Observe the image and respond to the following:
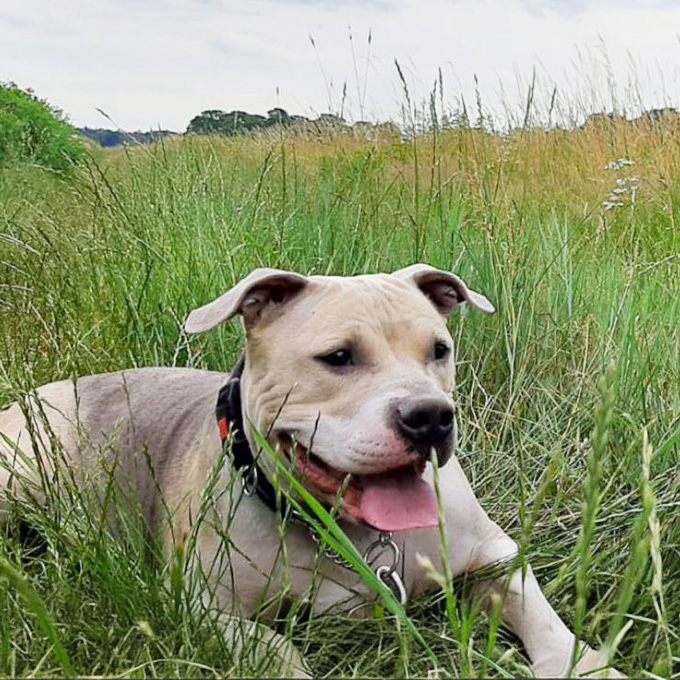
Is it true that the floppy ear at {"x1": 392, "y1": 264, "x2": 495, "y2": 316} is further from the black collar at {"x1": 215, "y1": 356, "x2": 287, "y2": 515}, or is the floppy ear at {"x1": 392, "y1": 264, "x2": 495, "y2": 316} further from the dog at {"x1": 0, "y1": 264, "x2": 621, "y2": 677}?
the black collar at {"x1": 215, "y1": 356, "x2": 287, "y2": 515}

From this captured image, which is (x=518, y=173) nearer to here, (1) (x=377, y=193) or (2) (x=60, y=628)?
(1) (x=377, y=193)

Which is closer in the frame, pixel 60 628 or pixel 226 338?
pixel 60 628

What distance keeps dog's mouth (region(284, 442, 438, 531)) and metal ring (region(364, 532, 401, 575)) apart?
0.60ft

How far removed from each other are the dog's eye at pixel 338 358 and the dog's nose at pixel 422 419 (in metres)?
0.25

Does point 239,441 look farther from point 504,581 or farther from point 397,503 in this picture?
point 504,581

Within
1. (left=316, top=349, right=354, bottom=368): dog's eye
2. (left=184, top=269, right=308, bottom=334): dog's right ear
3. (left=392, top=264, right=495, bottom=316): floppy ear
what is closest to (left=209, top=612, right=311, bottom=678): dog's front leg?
(left=316, top=349, right=354, bottom=368): dog's eye

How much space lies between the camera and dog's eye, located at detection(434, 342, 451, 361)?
2.28m

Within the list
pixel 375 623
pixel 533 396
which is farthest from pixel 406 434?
pixel 533 396

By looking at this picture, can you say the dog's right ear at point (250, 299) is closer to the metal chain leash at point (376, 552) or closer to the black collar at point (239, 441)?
the black collar at point (239, 441)

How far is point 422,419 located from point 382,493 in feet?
0.76

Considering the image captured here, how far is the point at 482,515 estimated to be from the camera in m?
2.39

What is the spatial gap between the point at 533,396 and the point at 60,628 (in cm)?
193

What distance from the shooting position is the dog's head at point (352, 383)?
77.2 inches

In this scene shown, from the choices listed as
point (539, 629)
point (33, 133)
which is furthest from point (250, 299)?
point (33, 133)
